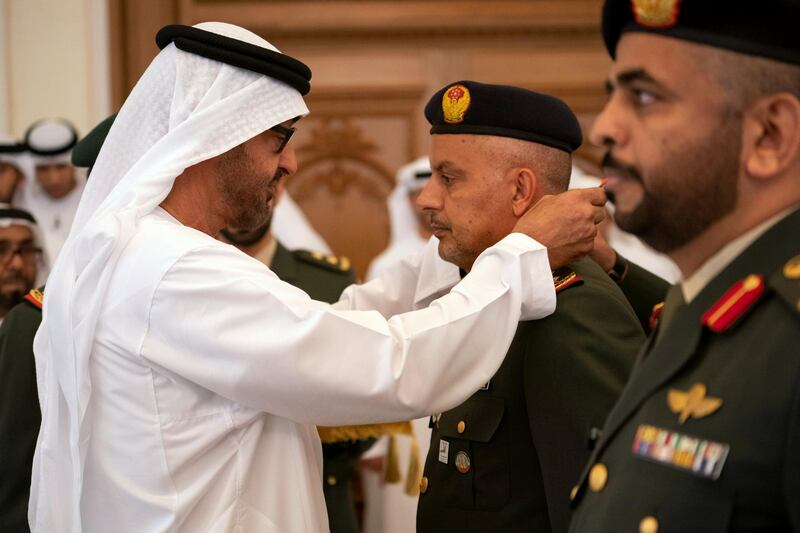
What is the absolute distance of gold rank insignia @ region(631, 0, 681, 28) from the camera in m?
1.24

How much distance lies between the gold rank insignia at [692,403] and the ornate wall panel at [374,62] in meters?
4.00

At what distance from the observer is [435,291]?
7.91 ft

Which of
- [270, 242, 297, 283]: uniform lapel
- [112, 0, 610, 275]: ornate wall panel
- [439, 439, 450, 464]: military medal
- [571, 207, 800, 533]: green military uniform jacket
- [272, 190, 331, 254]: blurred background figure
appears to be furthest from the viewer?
[112, 0, 610, 275]: ornate wall panel

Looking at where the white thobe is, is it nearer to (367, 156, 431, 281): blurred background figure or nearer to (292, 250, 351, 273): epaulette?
(292, 250, 351, 273): epaulette

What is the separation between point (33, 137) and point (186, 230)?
3069 mm

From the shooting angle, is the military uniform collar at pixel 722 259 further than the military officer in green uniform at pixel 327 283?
No

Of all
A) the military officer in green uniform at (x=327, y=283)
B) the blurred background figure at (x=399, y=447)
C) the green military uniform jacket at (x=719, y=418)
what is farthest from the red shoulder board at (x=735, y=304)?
the blurred background figure at (x=399, y=447)

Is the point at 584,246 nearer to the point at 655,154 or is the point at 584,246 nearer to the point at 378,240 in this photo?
the point at 655,154

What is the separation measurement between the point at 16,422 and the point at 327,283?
131 centimetres

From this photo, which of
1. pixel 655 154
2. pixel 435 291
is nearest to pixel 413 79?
pixel 435 291

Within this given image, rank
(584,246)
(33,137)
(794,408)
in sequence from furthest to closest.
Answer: (33,137)
(584,246)
(794,408)

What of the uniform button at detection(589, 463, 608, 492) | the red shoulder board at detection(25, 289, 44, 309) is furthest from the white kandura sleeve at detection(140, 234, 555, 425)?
the red shoulder board at detection(25, 289, 44, 309)

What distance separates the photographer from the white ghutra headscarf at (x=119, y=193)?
6.16 ft

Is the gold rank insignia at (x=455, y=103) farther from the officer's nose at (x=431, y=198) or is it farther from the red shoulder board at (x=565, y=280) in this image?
the red shoulder board at (x=565, y=280)
